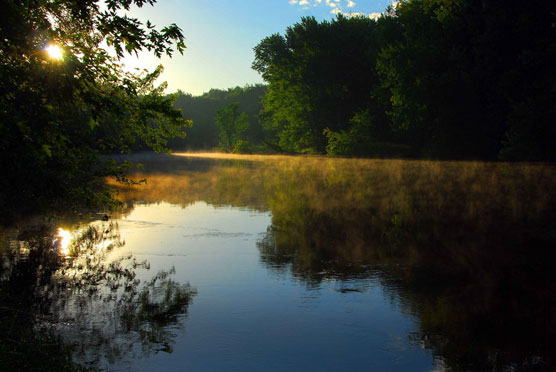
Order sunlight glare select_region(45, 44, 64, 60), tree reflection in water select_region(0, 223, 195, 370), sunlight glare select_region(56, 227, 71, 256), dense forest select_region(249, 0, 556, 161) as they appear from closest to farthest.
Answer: tree reflection in water select_region(0, 223, 195, 370)
sunlight glare select_region(45, 44, 64, 60)
sunlight glare select_region(56, 227, 71, 256)
dense forest select_region(249, 0, 556, 161)

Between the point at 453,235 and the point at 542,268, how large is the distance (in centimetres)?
336

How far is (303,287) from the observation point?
388 inches

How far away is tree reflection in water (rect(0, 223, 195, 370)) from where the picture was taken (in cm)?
661

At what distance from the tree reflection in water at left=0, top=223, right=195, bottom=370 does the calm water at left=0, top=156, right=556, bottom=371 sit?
4cm

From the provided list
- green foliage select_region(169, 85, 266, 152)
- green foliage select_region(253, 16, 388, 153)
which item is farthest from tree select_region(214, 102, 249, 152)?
green foliage select_region(253, 16, 388, 153)

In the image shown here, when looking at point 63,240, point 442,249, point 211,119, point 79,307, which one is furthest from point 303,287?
point 211,119

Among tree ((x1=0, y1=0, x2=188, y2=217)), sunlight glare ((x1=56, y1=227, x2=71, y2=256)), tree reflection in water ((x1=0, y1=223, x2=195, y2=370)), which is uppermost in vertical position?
tree ((x1=0, y1=0, x2=188, y2=217))

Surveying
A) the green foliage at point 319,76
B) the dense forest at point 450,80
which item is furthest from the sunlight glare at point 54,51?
the green foliage at point 319,76

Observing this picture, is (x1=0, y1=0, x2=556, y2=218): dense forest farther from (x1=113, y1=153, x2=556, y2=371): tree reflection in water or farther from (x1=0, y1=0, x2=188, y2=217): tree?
(x1=113, y1=153, x2=556, y2=371): tree reflection in water

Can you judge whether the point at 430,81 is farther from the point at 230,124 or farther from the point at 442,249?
the point at 230,124

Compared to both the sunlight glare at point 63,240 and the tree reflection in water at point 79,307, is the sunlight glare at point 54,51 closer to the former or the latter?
the tree reflection in water at point 79,307

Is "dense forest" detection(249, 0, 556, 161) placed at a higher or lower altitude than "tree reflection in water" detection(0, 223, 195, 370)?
higher

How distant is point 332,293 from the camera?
9477mm

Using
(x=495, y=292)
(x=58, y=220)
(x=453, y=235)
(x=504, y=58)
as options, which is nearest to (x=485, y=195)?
(x=453, y=235)
